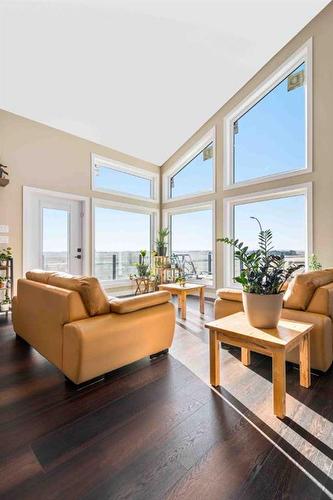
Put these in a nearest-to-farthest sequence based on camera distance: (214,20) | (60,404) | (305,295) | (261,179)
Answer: (60,404) → (305,295) → (214,20) → (261,179)

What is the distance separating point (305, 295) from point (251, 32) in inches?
160

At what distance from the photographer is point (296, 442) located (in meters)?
1.40

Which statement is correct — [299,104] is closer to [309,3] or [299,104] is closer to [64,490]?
[309,3]

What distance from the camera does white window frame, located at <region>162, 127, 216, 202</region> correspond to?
558cm

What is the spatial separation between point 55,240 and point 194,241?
296cm

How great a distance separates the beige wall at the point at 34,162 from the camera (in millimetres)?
4160

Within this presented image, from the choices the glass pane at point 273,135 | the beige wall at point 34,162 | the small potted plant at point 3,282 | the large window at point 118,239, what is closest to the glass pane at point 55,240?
the beige wall at point 34,162

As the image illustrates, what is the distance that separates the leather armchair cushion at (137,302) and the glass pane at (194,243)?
10.9 feet

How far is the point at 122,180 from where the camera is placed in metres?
5.89

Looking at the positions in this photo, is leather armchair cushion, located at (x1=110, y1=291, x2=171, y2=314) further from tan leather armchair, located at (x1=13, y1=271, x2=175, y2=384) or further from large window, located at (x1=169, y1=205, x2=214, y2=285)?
large window, located at (x1=169, y1=205, x2=214, y2=285)

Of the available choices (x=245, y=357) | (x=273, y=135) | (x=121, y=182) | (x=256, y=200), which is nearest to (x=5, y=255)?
(x=121, y=182)

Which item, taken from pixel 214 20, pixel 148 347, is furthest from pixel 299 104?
pixel 148 347

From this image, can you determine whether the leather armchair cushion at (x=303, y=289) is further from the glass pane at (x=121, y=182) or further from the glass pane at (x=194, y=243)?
the glass pane at (x=121, y=182)

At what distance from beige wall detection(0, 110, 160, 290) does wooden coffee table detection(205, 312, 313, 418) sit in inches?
143
